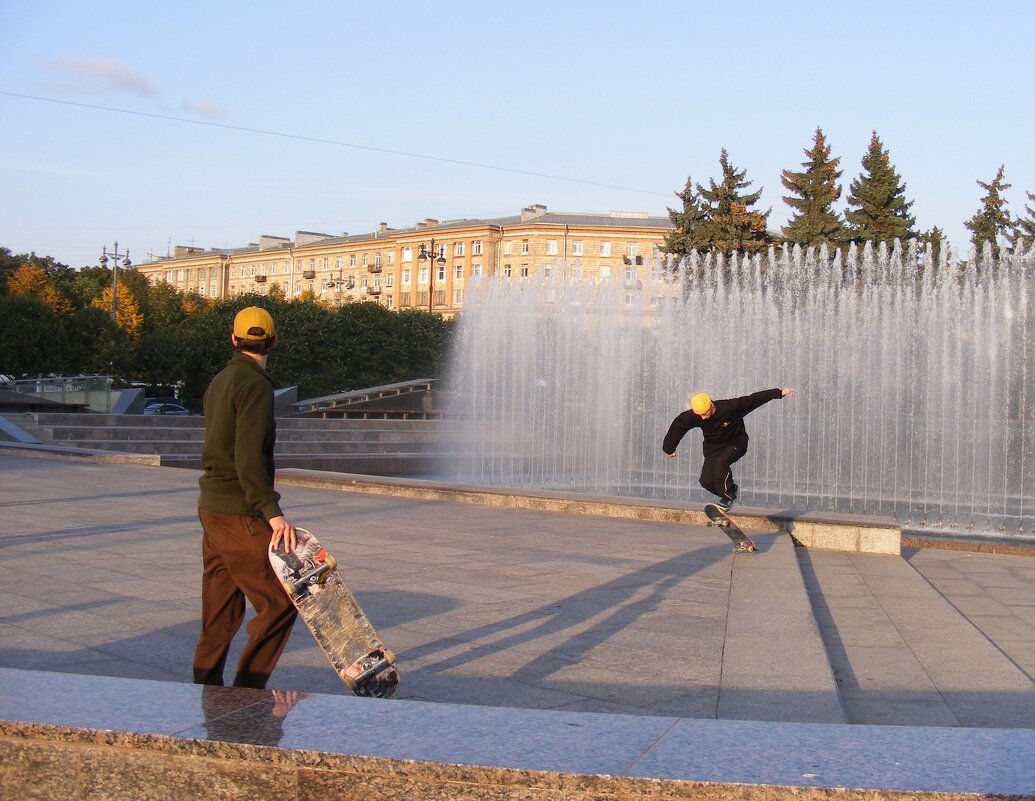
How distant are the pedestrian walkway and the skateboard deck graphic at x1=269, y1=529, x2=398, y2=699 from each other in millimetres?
824

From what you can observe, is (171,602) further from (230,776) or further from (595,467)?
(595,467)

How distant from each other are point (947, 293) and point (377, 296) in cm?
8857

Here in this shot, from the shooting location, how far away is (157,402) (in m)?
51.7

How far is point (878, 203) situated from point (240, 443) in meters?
46.2

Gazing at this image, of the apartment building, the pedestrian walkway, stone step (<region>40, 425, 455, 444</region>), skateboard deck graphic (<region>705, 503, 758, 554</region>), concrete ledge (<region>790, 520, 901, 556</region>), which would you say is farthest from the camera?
the apartment building

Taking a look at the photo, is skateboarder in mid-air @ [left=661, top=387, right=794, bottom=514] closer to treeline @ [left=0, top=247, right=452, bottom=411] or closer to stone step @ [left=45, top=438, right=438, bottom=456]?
stone step @ [left=45, top=438, right=438, bottom=456]

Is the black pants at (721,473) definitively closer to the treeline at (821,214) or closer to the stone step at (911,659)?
the stone step at (911,659)

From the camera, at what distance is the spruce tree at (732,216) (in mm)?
48781

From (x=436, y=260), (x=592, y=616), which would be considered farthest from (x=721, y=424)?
(x=436, y=260)

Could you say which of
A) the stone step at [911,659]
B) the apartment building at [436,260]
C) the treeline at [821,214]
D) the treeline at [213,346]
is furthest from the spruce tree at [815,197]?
the stone step at [911,659]

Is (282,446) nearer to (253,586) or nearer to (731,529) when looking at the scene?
(731,529)

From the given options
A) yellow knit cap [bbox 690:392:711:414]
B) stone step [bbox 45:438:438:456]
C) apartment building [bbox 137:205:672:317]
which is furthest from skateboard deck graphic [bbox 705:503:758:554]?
apartment building [bbox 137:205:672:317]

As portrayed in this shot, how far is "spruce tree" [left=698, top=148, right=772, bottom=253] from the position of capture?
4878 cm

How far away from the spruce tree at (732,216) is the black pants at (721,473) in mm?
39557
